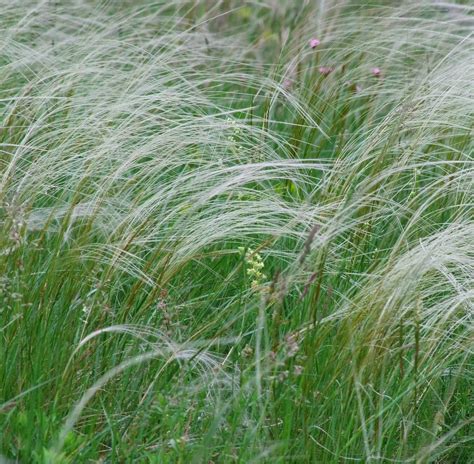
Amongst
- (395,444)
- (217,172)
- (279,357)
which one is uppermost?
(217,172)

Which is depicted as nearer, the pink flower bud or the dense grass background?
the dense grass background

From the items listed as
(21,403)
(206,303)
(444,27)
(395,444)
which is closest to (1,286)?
(21,403)

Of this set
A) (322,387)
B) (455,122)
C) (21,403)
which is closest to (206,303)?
(322,387)

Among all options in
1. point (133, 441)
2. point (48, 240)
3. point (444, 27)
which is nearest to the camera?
point (133, 441)

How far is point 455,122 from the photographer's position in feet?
9.91

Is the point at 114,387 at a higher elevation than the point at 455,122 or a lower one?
lower

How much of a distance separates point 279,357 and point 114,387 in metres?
0.40

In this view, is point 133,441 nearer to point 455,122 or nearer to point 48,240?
point 48,240

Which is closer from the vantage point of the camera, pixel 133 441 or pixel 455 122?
pixel 133 441

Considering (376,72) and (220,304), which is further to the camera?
(376,72)

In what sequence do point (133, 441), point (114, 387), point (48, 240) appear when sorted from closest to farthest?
point (133, 441), point (114, 387), point (48, 240)

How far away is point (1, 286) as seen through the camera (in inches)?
95.5

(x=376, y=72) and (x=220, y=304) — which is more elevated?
(x=376, y=72)

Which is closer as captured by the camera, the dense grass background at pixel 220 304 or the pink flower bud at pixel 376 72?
the dense grass background at pixel 220 304
